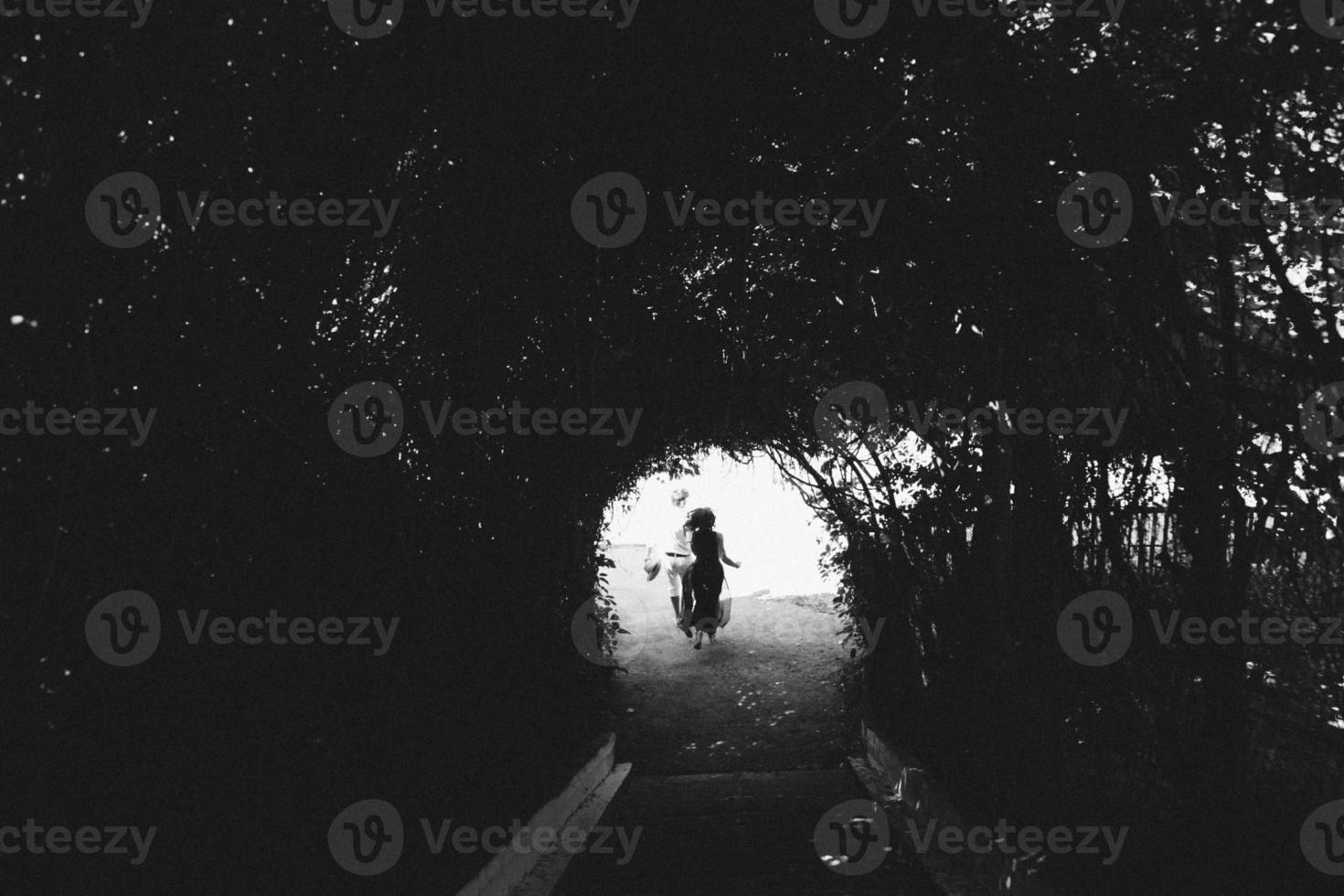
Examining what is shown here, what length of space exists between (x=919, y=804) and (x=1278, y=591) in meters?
2.21

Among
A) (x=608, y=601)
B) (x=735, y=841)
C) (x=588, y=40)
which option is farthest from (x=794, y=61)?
(x=608, y=601)

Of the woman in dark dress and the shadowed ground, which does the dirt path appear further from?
the woman in dark dress

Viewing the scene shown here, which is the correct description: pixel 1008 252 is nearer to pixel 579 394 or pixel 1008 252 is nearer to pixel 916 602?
pixel 579 394

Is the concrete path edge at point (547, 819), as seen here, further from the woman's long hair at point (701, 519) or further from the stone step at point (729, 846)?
the woman's long hair at point (701, 519)

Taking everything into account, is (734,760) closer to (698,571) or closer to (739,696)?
(739,696)

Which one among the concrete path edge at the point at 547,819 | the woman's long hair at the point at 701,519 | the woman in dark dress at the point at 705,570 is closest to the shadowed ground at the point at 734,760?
the concrete path edge at the point at 547,819

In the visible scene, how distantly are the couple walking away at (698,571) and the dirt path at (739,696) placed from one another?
51 cm

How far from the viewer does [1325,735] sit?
3414 millimetres

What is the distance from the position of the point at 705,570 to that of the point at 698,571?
113mm

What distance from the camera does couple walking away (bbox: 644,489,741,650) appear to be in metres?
10.0

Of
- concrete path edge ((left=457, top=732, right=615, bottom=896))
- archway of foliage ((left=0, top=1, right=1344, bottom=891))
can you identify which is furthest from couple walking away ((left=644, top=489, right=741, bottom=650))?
archway of foliage ((left=0, top=1, right=1344, bottom=891))

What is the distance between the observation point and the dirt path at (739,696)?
722cm

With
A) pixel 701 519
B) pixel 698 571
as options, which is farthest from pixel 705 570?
pixel 701 519

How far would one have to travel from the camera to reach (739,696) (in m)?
8.98
